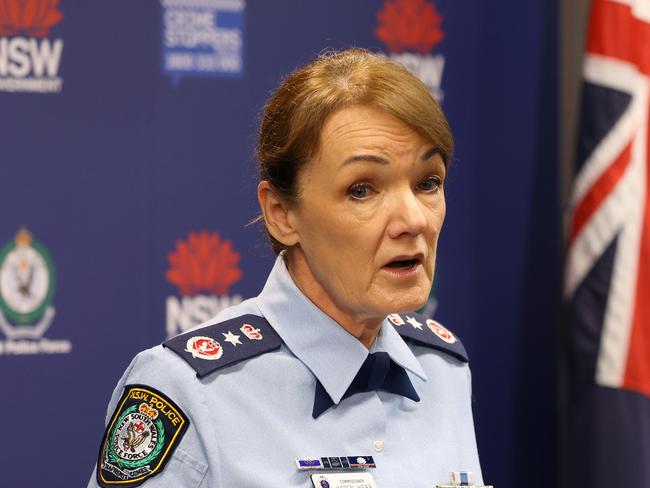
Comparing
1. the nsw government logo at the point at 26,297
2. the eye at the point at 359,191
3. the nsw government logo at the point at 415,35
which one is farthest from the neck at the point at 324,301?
the nsw government logo at the point at 415,35

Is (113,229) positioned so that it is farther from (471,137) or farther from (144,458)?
(144,458)

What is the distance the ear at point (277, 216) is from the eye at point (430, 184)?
0.17 metres

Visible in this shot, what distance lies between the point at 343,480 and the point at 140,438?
25cm

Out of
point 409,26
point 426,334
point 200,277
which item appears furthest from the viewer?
point 409,26

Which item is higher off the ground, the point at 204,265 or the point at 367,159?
the point at 367,159

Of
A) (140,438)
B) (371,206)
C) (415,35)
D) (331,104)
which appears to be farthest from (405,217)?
(415,35)

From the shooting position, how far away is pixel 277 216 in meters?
1.44

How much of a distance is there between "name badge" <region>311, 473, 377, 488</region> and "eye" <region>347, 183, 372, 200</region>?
1.11ft

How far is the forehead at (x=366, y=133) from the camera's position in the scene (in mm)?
1333

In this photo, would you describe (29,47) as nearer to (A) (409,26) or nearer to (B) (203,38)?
(B) (203,38)

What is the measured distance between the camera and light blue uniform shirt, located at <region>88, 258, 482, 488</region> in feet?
4.28

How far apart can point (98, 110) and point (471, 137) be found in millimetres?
1044

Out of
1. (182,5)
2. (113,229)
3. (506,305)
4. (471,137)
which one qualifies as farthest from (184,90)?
(506,305)

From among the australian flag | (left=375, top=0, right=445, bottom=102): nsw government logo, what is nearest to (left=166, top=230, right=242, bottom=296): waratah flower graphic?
(left=375, top=0, right=445, bottom=102): nsw government logo
